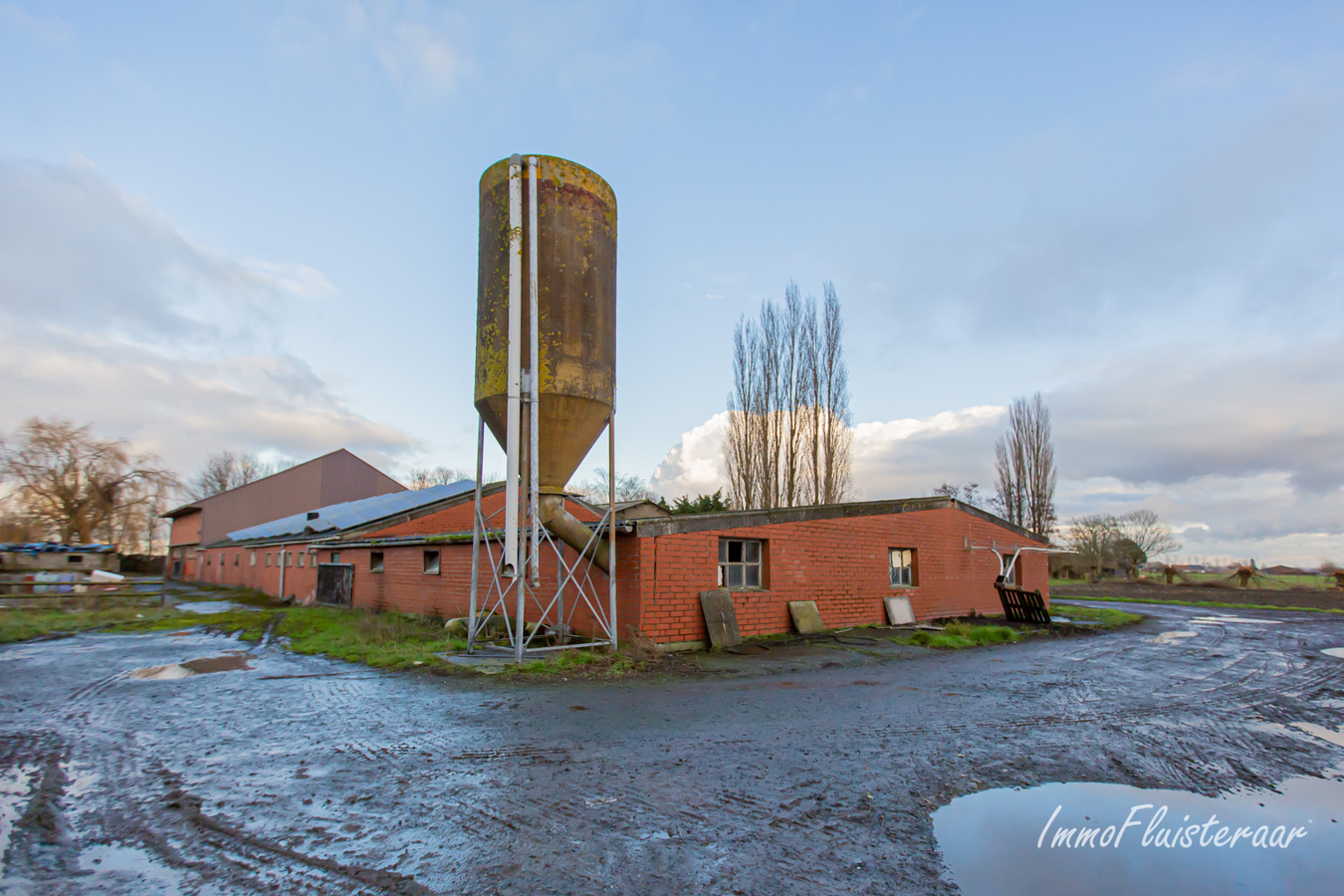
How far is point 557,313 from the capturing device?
9648 mm

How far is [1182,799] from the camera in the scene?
13.7 ft

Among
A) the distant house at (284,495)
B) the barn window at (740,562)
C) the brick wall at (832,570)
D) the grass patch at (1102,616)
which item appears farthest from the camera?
the distant house at (284,495)

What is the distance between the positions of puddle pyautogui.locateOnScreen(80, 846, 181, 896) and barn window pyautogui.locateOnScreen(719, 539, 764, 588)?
9.21 m

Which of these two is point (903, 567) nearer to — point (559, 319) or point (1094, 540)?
point (559, 319)

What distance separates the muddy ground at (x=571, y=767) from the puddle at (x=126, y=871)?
15 mm

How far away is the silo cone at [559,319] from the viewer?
379 inches

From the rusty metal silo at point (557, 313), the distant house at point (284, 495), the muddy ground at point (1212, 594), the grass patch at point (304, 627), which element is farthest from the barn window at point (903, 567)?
the distant house at point (284, 495)

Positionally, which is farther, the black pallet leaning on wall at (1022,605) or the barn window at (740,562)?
the black pallet leaning on wall at (1022,605)

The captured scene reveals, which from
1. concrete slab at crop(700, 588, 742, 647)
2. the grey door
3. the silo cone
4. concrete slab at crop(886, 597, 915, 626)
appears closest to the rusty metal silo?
the silo cone

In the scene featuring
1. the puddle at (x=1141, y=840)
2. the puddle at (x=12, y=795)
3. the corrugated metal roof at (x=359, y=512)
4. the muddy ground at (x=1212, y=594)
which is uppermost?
the corrugated metal roof at (x=359, y=512)

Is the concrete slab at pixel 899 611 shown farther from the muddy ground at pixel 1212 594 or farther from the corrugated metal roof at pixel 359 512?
the muddy ground at pixel 1212 594

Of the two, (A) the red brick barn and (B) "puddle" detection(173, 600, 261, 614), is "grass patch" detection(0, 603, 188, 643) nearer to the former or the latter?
(B) "puddle" detection(173, 600, 261, 614)

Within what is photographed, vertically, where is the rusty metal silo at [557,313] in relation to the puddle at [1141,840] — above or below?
above

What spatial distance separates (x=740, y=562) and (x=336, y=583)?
14840 millimetres
